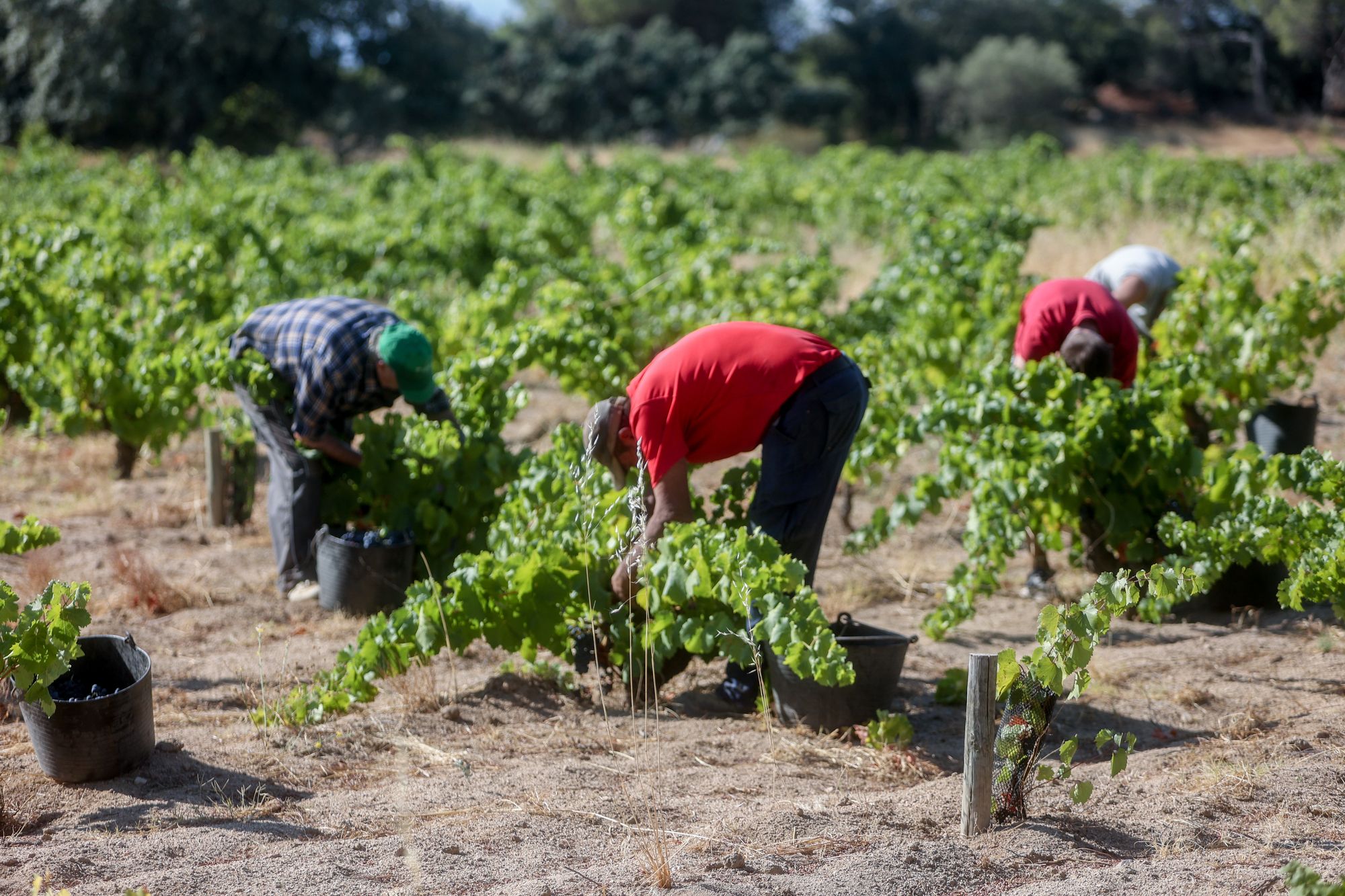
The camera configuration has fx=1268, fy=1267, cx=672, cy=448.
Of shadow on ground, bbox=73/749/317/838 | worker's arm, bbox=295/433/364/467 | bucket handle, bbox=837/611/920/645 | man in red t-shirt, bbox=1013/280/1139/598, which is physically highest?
man in red t-shirt, bbox=1013/280/1139/598

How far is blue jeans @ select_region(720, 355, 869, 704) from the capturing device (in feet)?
12.5

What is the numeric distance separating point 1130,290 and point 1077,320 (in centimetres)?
132

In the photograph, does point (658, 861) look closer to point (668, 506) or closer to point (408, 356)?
point (668, 506)

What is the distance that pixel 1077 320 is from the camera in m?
5.17

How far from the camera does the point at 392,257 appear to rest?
10.2 m

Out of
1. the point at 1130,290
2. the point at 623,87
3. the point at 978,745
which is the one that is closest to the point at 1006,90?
the point at 623,87

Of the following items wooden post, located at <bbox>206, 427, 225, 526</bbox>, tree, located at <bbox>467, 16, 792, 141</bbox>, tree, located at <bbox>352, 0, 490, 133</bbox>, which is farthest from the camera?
tree, located at <bbox>467, 16, 792, 141</bbox>

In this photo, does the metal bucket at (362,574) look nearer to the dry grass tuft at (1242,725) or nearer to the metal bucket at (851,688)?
the metal bucket at (851,688)

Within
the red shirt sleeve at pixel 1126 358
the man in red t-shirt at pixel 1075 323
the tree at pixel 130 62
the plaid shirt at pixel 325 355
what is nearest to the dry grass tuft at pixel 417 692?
the plaid shirt at pixel 325 355

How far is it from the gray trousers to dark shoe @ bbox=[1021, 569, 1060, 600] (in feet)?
10.3

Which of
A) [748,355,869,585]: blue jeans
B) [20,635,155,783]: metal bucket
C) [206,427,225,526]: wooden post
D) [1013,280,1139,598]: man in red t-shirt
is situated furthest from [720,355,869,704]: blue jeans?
[206,427,225,526]: wooden post

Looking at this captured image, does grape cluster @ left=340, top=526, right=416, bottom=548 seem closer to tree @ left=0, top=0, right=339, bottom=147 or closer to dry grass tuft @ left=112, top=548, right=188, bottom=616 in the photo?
dry grass tuft @ left=112, top=548, right=188, bottom=616

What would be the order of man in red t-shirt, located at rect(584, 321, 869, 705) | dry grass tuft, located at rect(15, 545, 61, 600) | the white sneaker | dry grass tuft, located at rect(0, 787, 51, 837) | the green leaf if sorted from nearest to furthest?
the green leaf, dry grass tuft, located at rect(0, 787, 51, 837), man in red t-shirt, located at rect(584, 321, 869, 705), dry grass tuft, located at rect(15, 545, 61, 600), the white sneaker

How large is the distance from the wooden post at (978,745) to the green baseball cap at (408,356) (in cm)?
264
